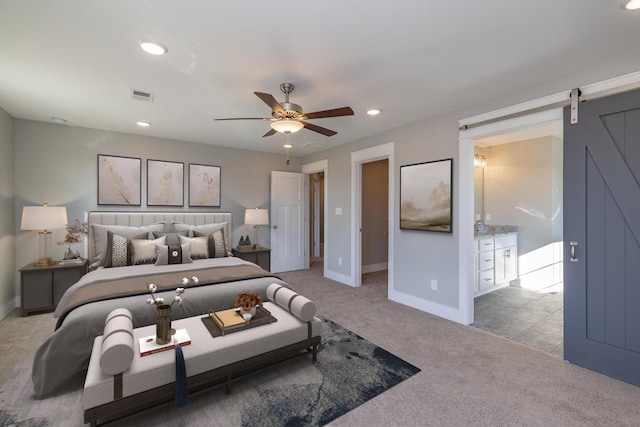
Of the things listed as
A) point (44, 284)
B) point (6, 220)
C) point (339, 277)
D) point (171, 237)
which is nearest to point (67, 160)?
point (6, 220)

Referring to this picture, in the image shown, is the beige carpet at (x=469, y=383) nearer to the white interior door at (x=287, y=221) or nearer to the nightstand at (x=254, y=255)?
the nightstand at (x=254, y=255)

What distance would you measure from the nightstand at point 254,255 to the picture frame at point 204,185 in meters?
0.98

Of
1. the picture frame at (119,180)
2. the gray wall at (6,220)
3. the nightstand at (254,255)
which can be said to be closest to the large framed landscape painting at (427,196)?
the nightstand at (254,255)

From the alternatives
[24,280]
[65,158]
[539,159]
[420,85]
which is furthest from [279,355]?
[539,159]

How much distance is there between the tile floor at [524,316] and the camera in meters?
2.95

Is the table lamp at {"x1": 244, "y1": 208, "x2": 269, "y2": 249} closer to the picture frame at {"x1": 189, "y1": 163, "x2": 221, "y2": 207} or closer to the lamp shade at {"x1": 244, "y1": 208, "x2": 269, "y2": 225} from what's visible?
the lamp shade at {"x1": 244, "y1": 208, "x2": 269, "y2": 225}

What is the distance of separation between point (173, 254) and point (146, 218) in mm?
1360

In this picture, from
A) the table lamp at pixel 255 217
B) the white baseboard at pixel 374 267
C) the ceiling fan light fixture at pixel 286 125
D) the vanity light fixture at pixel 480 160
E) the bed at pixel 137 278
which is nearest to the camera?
the bed at pixel 137 278

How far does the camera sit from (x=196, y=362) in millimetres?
1840

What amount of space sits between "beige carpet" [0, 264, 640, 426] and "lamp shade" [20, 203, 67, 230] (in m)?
1.09

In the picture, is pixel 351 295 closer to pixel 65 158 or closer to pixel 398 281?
pixel 398 281

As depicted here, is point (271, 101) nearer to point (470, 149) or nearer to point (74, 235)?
point (470, 149)

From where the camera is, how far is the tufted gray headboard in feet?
13.6

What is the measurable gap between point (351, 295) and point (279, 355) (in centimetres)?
241
